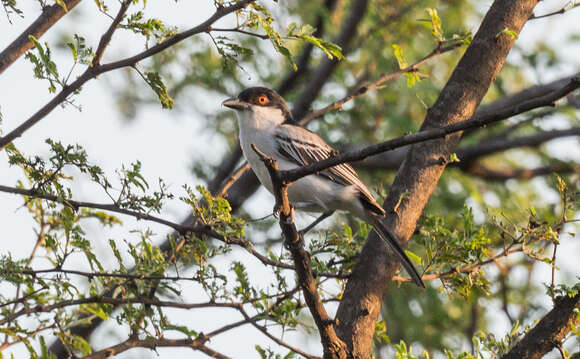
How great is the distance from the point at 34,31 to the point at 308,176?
228cm

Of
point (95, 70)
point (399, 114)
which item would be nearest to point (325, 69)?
point (399, 114)

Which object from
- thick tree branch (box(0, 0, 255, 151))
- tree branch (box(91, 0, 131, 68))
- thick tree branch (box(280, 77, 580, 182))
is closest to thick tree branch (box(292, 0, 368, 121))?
thick tree branch (box(0, 0, 255, 151))

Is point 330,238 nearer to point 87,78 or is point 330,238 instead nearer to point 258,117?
point 258,117

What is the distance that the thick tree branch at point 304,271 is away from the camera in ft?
11.7

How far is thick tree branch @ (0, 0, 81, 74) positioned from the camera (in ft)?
12.2

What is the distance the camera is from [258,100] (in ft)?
19.6

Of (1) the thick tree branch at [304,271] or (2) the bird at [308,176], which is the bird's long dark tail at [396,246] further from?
(1) the thick tree branch at [304,271]

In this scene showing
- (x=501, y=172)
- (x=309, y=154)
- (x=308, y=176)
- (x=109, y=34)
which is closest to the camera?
(x=109, y=34)

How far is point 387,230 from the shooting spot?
4.81 meters

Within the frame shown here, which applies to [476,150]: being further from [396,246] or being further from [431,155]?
[396,246]

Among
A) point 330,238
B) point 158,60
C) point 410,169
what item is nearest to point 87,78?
point 330,238

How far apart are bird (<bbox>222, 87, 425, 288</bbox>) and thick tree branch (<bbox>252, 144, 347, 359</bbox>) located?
1007mm

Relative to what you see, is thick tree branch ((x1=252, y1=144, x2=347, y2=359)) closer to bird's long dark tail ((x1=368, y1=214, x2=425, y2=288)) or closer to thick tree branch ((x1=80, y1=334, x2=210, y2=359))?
thick tree branch ((x1=80, y1=334, x2=210, y2=359))

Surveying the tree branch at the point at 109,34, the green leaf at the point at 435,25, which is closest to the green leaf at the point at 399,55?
the green leaf at the point at 435,25
